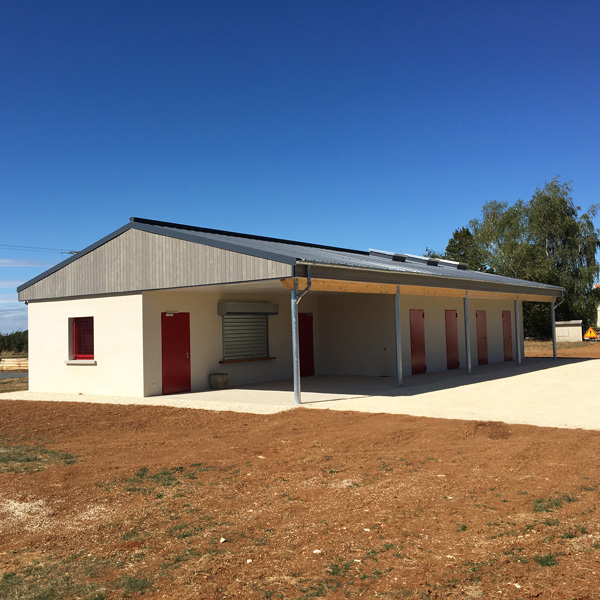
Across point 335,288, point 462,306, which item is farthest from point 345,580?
point 462,306

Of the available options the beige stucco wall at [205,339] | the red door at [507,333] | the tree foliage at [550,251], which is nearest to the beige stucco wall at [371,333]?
the beige stucco wall at [205,339]

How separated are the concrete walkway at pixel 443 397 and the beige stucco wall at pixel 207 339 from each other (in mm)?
645

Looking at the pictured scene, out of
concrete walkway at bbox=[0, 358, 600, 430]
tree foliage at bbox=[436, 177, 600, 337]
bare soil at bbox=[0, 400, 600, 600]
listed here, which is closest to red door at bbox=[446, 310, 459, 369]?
concrete walkway at bbox=[0, 358, 600, 430]

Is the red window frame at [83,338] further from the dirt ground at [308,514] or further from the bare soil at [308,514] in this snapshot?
the bare soil at [308,514]

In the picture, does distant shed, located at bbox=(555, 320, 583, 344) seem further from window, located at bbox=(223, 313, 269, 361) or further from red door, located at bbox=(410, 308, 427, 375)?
window, located at bbox=(223, 313, 269, 361)

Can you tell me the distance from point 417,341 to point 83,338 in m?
9.45

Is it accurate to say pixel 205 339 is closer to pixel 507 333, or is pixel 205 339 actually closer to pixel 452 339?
pixel 452 339

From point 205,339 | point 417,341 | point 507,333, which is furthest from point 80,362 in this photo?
point 507,333

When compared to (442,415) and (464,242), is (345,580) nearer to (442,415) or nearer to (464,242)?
(442,415)

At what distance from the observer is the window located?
51.1ft

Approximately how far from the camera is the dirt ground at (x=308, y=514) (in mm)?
3580

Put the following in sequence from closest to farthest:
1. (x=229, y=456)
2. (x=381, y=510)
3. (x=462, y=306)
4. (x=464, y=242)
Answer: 1. (x=381, y=510)
2. (x=229, y=456)
3. (x=462, y=306)
4. (x=464, y=242)

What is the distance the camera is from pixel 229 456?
735 cm

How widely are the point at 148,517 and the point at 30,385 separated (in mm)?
12992
